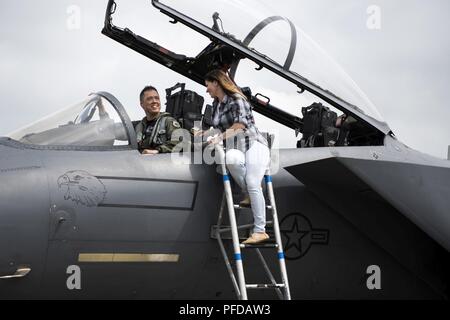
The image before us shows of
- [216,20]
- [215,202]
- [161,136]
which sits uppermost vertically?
[216,20]

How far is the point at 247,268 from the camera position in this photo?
19.9 feet

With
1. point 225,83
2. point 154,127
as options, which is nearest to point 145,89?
point 154,127

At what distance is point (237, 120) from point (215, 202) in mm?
769

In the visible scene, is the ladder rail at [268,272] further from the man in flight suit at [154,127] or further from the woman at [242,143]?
the man in flight suit at [154,127]

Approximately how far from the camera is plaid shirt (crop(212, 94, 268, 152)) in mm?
5969

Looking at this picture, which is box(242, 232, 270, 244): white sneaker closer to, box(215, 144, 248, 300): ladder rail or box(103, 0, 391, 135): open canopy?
box(215, 144, 248, 300): ladder rail

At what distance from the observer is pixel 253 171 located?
5.82 meters

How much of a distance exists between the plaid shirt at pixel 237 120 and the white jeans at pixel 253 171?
0.28ft

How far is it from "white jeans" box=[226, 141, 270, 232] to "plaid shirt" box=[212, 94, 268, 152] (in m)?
0.09

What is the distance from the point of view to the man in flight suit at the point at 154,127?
6153mm

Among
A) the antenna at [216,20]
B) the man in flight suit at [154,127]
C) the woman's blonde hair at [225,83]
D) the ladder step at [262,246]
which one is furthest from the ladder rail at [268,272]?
the antenna at [216,20]

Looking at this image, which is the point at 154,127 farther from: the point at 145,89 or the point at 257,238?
the point at 257,238

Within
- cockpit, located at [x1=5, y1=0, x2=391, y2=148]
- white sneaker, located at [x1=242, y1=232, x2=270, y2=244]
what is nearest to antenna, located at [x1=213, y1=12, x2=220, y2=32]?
cockpit, located at [x1=5, y1=0, x2=391, y2=148]

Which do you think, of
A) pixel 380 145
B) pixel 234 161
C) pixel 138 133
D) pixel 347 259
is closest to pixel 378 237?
pixel 347 259
